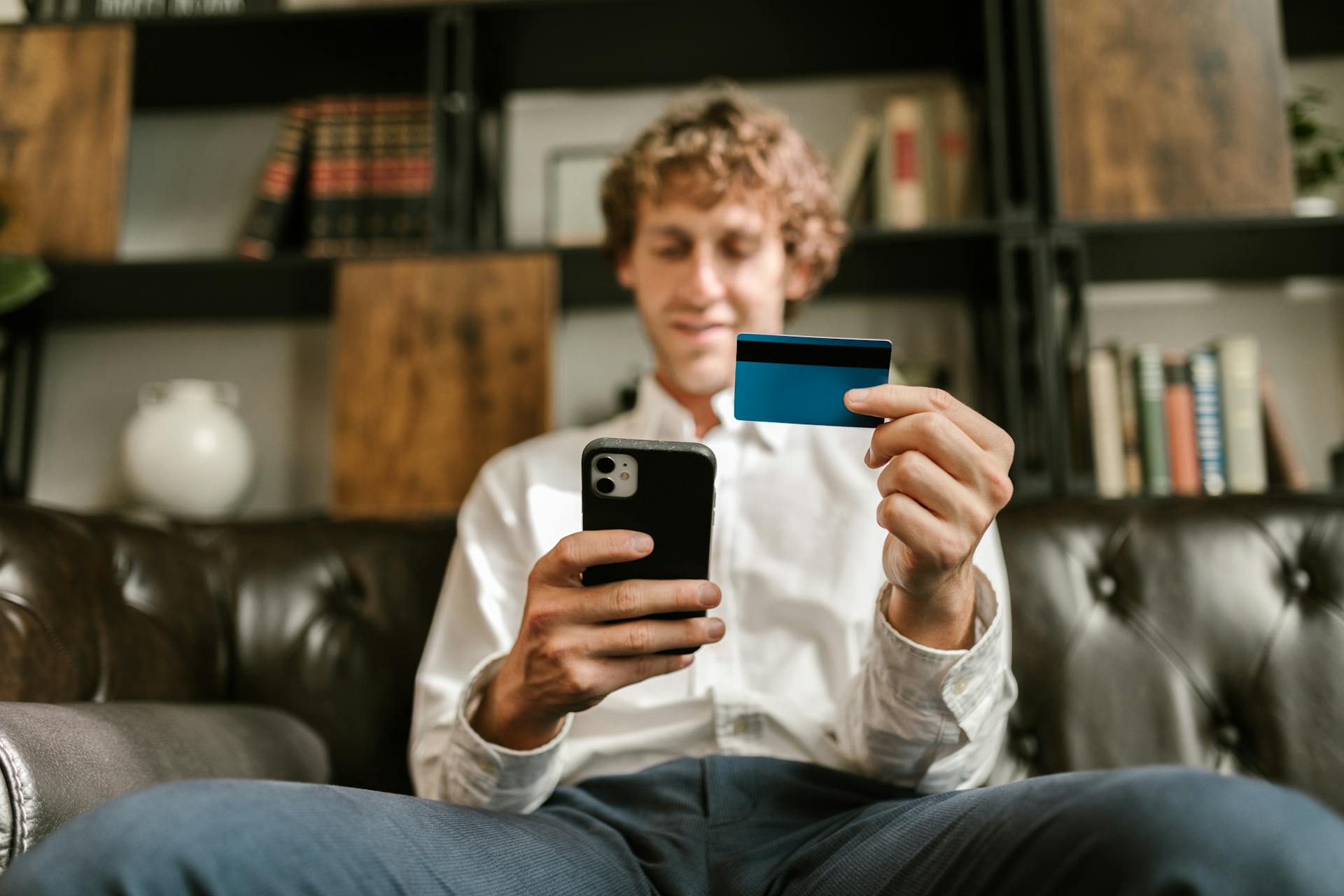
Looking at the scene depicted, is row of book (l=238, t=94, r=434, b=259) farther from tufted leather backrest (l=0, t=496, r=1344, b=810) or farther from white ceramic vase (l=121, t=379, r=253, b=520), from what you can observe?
tufted leather backrest (l=0, t=496, r=1344, b=810)

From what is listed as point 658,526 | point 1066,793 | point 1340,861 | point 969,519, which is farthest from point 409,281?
point 1340,861

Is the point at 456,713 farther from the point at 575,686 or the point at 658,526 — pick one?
the point at 658,526

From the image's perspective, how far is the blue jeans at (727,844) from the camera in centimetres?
48

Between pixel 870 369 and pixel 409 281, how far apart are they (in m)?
1.06

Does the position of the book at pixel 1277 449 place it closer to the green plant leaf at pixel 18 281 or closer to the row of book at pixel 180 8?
the row of book at pixel 180 8

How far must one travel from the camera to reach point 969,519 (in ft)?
2.39

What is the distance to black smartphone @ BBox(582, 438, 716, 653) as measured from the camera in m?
0.75

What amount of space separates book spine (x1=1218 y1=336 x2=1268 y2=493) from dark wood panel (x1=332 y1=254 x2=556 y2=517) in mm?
1019

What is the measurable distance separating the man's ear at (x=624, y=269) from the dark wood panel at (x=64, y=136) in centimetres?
84

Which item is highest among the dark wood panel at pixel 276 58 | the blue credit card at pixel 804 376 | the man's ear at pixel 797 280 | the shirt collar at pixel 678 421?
the dark wood panel at pixel 276 58

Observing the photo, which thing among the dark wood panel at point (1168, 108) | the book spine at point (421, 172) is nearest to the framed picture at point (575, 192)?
the book spine at point (421, 172)

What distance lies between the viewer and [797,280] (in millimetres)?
1391

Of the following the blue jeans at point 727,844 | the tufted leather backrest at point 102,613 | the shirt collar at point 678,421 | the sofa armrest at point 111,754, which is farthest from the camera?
the shirt collar at point 678,421

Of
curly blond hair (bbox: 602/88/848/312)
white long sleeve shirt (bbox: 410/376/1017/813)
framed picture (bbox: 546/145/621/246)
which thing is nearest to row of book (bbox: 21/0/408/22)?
framed picture (bbox: 546/145/621/246)
